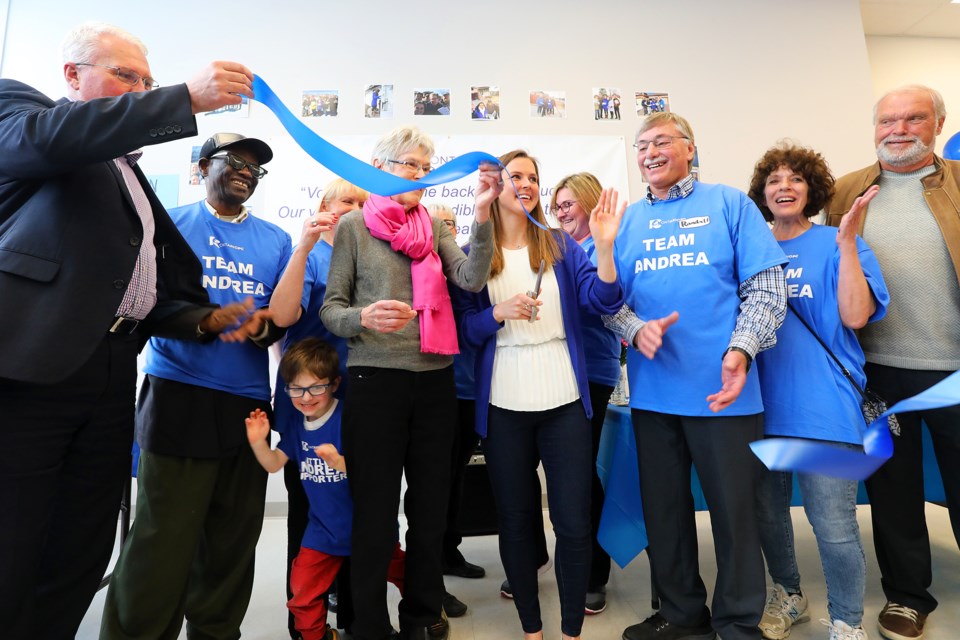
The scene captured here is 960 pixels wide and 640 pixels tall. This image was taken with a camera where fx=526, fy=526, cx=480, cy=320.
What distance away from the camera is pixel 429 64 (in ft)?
11.8

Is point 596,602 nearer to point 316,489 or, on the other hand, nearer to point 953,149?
point 316,489

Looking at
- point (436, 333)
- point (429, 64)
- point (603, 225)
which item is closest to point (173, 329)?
point (436, 333)

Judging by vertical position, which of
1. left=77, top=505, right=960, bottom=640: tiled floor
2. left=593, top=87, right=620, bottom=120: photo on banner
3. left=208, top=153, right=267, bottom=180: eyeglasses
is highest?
left=593, top=87, right=620, bottom=120: photo on banner

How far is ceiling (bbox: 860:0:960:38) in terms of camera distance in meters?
3.93

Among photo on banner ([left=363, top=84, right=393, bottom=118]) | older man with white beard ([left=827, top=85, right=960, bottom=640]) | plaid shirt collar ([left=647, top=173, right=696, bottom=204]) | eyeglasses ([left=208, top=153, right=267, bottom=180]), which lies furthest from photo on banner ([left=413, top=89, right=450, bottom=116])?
older man with white beard ([left=827, top=85, right=960, bottom=640])

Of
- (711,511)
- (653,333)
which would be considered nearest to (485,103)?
(653,333)

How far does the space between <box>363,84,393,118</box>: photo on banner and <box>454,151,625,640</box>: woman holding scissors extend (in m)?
2.16

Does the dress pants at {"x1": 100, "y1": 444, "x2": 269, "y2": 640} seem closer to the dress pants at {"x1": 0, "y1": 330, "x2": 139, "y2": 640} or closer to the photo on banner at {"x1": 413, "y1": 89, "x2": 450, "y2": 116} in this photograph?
the dress pants at {"x1": 0, "y1": 330, "x2": 139, "y2": 640}

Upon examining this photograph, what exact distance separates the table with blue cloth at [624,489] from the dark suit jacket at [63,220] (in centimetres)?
166

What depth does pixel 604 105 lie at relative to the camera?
3.67 meters

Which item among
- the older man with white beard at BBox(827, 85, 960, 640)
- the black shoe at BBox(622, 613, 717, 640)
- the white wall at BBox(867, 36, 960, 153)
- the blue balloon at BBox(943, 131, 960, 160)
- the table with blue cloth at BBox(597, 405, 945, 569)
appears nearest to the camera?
the black shoe at BBox(622, 613, 717, 640)

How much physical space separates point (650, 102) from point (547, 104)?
0.73 metres

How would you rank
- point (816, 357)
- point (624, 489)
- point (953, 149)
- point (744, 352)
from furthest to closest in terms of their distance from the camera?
1. point (953, 149)
2. point (624, 489)
3. point (816, 357)
4. point (744, 352)

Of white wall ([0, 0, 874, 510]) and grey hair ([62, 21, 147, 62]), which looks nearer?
grey hair ([62, 21, 147, 62])
